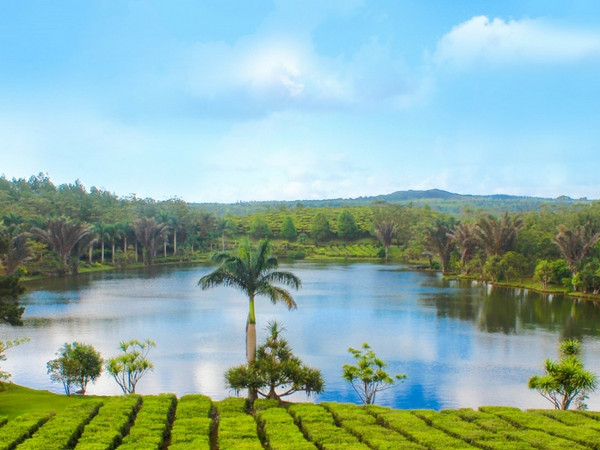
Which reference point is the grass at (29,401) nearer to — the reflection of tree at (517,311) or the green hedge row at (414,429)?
the green hedge row at (414,429)

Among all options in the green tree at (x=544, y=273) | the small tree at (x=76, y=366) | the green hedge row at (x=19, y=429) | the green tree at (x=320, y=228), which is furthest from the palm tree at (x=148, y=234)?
the green hedge row at (x=19, y=429)

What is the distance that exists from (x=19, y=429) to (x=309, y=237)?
12315 centimetres

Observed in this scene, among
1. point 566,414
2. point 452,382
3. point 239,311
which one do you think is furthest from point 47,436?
point 239,311

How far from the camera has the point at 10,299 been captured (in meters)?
29.6

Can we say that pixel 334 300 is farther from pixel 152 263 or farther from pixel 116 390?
pixel 152 263

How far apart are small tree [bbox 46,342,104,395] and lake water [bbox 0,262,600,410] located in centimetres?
137

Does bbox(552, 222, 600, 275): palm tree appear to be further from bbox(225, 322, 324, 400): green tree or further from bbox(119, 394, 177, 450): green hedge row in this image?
bbox(119, 394, 177, 450): green hedge row

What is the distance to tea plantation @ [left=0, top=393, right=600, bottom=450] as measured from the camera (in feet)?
51.5

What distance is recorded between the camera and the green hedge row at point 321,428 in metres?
A: 15.9

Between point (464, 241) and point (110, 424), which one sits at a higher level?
point (464, 241)

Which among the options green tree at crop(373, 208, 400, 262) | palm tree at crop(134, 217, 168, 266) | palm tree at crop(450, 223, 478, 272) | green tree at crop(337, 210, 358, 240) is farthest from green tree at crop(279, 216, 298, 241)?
palm tree at crop(450, 223, 478, 272)

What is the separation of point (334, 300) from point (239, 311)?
34.9 feet

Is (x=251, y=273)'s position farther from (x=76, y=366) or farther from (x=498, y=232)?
(x=498, y=232)

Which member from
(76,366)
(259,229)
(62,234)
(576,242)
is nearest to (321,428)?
(76,366)
